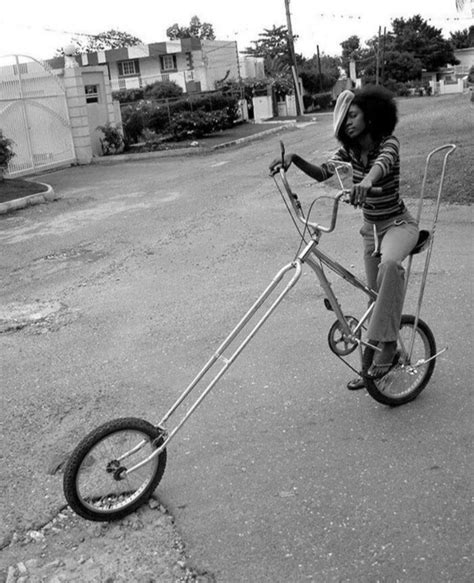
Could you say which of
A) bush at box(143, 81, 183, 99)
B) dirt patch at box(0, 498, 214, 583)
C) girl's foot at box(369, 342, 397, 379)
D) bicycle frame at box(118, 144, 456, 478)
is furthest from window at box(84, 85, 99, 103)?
dirt patch at box(0, 498, 214, 583)

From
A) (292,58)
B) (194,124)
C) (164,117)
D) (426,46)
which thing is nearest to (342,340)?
(194,124)

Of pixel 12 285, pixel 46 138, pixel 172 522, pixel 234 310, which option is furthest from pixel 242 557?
pixel 46 138

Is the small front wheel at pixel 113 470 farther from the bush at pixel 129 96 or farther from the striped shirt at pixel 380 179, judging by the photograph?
the bush at pixel 129 96

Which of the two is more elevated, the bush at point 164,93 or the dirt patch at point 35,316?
the bush at point 164,93

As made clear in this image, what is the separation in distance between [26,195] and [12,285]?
22.0 ft

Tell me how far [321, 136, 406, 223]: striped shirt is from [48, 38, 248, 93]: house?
146 feet

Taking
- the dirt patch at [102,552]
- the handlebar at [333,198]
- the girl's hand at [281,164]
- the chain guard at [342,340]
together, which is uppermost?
the girl's hand at [281,164]

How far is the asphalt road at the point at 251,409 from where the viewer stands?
2.99 metres

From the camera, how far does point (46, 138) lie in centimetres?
1981

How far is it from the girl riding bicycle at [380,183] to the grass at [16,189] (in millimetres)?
11044

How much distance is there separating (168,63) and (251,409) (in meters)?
51.9

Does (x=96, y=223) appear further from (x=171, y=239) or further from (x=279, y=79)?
(x=279, y=79)

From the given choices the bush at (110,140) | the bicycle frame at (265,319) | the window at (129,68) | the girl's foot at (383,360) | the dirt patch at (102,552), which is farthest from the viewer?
the window at (129,68)

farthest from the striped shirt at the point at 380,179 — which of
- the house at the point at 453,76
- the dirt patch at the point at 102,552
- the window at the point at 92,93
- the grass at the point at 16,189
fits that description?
the house at the point at 453,76
